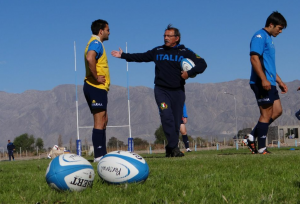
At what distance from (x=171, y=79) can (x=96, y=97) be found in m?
1.58

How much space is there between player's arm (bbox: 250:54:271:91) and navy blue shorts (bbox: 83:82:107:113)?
2.70 metres

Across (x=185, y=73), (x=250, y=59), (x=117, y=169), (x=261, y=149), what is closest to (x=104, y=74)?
(x=185, y=73)

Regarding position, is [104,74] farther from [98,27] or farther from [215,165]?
[215,165]

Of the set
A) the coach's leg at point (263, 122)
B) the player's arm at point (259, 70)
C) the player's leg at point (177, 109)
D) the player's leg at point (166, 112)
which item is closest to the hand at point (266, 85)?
the player's arm at point (259, 70)

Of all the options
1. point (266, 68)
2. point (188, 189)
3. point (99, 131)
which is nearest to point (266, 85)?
point (266, 68)

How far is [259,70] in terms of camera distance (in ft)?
27.9

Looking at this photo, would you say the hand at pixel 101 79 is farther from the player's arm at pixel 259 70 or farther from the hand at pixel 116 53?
the player's arm at pixel 259 70

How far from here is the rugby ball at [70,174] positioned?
4.34 metres

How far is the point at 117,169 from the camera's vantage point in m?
4.61

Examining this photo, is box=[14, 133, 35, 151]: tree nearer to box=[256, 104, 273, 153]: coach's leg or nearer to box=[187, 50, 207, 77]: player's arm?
box=[187, 50, 207, 77]: player's arm

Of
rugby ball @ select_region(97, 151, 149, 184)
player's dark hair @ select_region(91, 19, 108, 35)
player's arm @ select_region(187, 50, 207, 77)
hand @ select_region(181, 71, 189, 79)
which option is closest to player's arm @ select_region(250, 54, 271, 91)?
player's arm @ select_region(187, 50, 207, 77)

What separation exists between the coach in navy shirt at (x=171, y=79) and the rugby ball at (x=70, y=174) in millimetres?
4502

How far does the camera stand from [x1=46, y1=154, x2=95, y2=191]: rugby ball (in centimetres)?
434

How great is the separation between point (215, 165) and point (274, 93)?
2.97 metres
